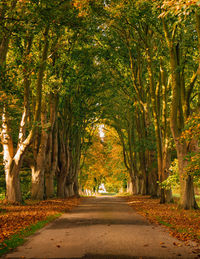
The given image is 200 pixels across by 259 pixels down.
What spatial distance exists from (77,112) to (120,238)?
2437cm

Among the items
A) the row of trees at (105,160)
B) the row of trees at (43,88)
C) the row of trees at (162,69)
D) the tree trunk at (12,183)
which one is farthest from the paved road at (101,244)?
the row of trees at (105,160)

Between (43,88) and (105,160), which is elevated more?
(43,88)

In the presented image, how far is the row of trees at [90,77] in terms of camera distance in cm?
1456

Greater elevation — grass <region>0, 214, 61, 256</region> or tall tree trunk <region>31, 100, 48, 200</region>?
tall tree trunk <region>31, 100, 48, 200</region>

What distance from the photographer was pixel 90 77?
2906 cm

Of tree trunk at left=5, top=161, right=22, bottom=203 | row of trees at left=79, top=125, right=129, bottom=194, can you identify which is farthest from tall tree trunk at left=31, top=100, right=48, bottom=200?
row of trees at left=79, top=125, right=129, bottom=194

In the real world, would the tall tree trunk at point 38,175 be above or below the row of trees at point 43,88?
below

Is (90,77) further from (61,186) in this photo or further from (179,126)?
(179,126)

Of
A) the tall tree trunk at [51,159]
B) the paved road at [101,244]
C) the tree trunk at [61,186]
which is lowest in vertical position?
the paved road at [101,244]

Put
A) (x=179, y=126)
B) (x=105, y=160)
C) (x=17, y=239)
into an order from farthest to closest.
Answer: (x=105, y=160), (x=179, y=126), (x=17, y=239)

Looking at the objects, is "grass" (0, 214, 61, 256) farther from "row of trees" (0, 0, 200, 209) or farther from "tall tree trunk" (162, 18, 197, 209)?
"tall tree trunk" (162, 18, 197, 209)

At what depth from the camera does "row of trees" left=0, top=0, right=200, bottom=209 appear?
14.6 metres

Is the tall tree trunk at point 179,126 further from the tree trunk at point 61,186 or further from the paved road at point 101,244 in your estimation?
the tree trunk at point 61,186

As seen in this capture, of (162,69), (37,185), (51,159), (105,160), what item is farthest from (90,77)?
(105,160)
